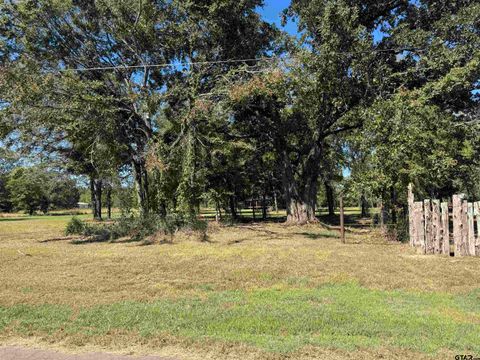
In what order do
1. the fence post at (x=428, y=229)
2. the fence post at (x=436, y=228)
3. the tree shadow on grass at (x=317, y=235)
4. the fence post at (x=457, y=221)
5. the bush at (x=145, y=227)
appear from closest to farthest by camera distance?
the fence post at (x=457, y=221) < the fence post at (x=436, y=228) < the fence post at (x=428, y=229) < the bush at (x=145, y=227) < the tree shadow on grass at (x=317, y=235)

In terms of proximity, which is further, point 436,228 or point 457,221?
point 436,228

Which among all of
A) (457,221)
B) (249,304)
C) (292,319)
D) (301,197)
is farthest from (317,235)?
(292,319)

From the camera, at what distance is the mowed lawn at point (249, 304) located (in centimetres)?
427

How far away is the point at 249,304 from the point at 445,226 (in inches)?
252

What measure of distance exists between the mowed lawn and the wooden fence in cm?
56

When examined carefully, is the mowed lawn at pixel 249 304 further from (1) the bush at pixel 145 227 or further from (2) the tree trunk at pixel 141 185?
(2) the tree trunk at pixel 141 185

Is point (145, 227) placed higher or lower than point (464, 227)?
lower

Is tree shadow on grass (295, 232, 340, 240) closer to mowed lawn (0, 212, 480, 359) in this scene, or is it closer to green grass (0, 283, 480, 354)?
mowed lawn (0, 212, 480, 359)

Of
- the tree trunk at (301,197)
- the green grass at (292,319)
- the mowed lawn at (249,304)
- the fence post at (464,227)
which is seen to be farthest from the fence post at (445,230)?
the tree trunk at (301,197)

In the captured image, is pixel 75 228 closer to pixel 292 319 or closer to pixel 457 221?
pixel 457 221

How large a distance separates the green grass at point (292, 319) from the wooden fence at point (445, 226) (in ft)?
12.1

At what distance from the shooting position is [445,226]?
394 inches

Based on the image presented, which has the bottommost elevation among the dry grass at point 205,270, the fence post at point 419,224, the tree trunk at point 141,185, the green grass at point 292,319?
the green grass at point 292,319

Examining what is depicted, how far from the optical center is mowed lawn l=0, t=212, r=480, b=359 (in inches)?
168
